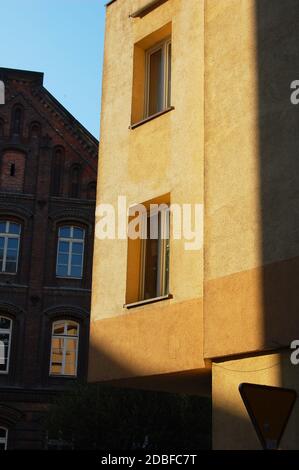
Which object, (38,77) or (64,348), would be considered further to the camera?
(38,77)

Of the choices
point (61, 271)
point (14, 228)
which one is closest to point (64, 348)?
point (61, 271)

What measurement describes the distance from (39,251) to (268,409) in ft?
86.1

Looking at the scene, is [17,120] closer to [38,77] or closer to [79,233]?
[38,77]

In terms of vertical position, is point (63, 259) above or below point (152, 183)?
above

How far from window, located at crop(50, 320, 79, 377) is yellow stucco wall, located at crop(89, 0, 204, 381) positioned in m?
20.3

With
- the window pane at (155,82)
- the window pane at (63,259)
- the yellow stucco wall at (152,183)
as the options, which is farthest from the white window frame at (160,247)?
the window pane at (63,259)

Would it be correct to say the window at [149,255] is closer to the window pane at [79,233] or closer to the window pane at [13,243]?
the window pane at [13,243]

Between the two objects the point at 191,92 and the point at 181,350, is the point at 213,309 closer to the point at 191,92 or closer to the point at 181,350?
the point at 181,350

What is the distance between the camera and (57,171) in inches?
1315

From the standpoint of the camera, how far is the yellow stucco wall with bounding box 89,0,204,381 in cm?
961

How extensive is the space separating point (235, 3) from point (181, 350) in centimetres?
454

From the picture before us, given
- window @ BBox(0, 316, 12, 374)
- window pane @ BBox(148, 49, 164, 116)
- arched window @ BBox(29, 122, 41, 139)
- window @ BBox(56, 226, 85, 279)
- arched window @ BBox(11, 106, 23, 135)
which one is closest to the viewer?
window pane @ BBox(148, 49, 164, 116)

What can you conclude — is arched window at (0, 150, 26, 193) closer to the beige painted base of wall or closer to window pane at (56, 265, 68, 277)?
window pane at (56, 265, 68, 277)

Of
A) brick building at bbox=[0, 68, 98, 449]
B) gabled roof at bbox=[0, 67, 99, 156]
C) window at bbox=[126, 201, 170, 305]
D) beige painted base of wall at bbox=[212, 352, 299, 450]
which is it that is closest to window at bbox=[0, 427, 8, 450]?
brick building at bbox=[0, 68, 98, 449]
